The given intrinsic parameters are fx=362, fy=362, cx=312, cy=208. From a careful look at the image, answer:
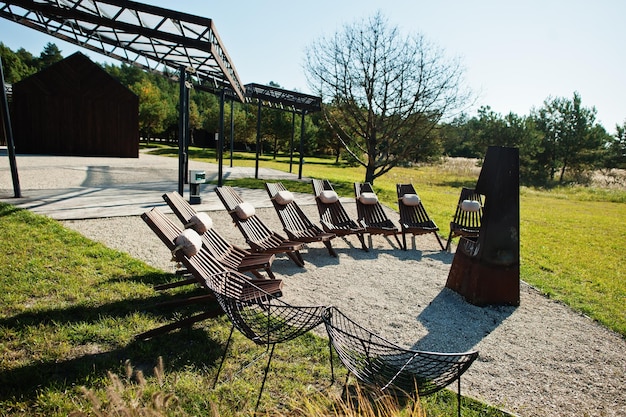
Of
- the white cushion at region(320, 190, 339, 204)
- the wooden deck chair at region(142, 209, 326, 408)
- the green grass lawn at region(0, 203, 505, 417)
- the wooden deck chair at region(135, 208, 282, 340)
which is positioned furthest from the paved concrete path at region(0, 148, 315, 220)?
the wooden deck chair at region(142, 209, 326, 408)

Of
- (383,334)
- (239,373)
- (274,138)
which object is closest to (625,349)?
(383,334)

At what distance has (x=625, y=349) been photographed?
3.69 meters

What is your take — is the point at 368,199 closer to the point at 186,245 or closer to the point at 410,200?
the point at 410,200

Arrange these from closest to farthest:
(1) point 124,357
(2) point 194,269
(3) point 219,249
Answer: (1) point 124,357 < (2) point 194,269 < (3) point 219,249

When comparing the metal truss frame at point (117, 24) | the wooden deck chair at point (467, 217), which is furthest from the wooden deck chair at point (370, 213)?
the metal truss frame at point (117, 24)

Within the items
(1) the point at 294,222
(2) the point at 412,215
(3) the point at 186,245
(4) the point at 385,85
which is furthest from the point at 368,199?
(4) the point at 385,85

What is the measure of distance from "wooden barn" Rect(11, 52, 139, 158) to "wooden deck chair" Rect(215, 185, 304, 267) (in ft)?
66.0

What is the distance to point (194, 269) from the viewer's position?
3.03 m

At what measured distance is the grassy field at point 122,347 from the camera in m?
2.28

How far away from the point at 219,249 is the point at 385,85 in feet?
47.1

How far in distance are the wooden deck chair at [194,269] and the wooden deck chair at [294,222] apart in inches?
86.1

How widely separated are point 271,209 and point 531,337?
6392 millimetres

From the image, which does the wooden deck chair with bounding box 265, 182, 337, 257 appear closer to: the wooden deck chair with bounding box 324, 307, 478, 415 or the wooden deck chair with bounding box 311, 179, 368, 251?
the wooden deck chair with bounding box 311, 179, 368, 251

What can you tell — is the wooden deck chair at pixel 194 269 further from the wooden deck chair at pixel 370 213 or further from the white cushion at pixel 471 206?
the white cushion at pixel 471 206
